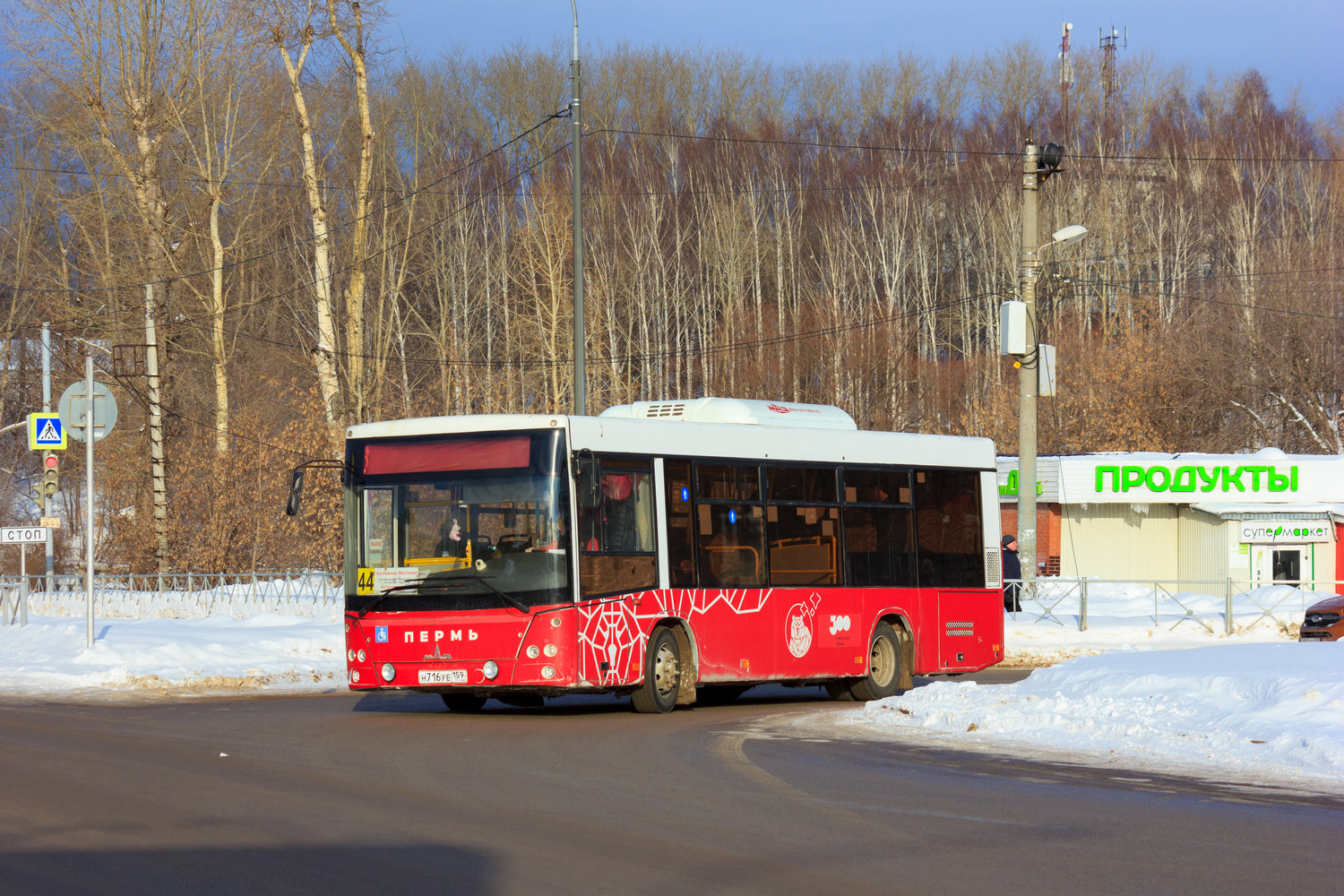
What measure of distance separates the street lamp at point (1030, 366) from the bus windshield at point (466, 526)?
1539 cm

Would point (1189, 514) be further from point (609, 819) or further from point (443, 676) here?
point (609, 819)

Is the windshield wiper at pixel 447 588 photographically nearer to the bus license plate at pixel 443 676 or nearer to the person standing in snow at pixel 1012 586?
the bus license plate at pixel 443 676

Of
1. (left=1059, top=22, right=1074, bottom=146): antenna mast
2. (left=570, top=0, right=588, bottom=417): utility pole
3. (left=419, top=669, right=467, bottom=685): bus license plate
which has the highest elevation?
(left=1059, top=22, right=1074, bottom=146): antenna mast

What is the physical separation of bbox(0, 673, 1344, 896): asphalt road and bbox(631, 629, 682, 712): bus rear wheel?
1.82 m

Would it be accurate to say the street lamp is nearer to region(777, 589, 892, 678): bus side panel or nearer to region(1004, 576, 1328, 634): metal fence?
region(1004, 576, 1328, 634): metal fence

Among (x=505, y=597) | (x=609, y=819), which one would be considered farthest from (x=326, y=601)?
(x=609, y=819)

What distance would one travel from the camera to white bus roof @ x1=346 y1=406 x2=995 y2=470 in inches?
567

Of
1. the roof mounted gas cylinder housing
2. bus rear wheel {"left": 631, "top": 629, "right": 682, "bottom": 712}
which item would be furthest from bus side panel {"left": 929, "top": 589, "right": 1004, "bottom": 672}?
bus rear wheel {"left": 631, "top": 629, "right": 682, "bottom": 712}

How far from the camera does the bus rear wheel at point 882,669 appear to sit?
17.6m

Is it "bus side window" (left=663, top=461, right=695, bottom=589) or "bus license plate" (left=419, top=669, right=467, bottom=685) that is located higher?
"bus side window" (left=663, top=461, right=695, bottom=589)

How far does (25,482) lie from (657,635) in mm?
65033

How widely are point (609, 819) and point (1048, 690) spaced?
23.4 feet

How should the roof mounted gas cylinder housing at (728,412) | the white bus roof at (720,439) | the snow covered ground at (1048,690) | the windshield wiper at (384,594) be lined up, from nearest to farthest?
the snow covered ground at (1048,690) → the windshield wiper at (384,594) → the white bus roof at (720,439) → the roof mounted gas cylinder housing at (728,412)

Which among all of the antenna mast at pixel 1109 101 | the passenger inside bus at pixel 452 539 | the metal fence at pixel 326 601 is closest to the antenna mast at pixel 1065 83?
the antenna mast at pixel 1109 101
